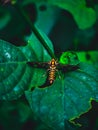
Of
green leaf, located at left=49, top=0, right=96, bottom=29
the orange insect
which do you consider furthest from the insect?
green leaf, located at left=49, top=0, right=96, bottom=29

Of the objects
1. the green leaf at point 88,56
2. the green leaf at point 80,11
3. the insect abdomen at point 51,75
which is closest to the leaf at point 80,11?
the green leaf at point 80,11

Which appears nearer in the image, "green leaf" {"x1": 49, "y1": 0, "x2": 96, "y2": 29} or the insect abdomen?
the insect abdomen

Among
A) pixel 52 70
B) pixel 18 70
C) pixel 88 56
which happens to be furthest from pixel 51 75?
pixel 88 56

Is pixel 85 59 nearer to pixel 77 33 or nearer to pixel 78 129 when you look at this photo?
pixel 77 33

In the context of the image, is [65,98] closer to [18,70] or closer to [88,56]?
[18,70]

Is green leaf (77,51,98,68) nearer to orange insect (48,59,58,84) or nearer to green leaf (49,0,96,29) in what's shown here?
green leaf (49,0,96,29)

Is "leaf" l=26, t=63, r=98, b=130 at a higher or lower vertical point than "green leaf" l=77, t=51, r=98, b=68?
lower

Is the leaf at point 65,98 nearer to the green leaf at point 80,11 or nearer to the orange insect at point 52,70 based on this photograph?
the orange insect at point 52,70
